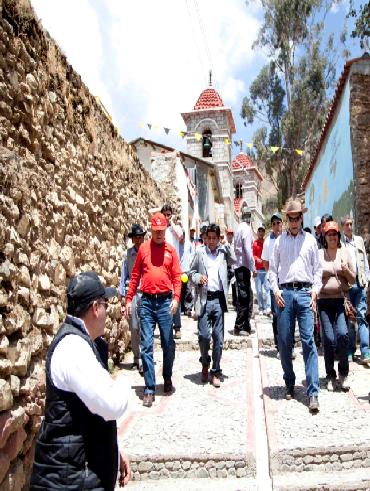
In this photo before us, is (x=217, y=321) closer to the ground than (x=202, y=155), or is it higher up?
closer to the ground

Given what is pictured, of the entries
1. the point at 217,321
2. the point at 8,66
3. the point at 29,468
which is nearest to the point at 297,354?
the point at 217,321

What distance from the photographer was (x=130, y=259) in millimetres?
6695

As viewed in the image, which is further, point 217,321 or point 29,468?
point 217,321

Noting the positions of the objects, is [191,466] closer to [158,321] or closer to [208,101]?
[158,321]

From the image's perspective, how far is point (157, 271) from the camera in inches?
220

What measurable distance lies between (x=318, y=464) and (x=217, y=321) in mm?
2302

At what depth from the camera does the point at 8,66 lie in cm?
407

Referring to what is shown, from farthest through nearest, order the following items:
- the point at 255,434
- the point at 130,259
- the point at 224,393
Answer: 1. the point at 130,259
2. the point at 224,393
3. the point at 255,434

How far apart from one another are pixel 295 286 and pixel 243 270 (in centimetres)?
321

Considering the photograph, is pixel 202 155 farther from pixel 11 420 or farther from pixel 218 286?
A: pixel 11 420

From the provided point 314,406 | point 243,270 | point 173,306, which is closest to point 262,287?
point 243,270

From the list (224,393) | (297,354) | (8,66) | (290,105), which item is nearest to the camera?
(8,66)

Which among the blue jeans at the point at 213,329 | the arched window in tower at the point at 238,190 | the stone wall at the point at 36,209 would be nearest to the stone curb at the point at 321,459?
the stone wall at the point at 36,209

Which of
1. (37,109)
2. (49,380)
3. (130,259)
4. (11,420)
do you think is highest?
(37,109)
